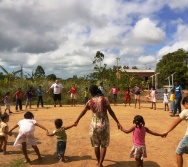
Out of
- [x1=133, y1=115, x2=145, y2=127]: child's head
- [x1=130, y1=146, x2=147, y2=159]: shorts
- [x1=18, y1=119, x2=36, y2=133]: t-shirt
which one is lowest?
[x1=130, y1=146, x2=147, y2=159]: shorts

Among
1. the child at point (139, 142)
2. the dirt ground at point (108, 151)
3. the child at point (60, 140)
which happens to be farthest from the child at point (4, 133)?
the child at point (139, 142)

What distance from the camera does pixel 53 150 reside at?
242 inches

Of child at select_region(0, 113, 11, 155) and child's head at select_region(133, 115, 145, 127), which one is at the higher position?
child's head at select_region(133, 115, 145, 127)

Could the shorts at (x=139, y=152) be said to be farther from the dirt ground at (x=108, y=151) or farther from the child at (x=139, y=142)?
the dirt ground at (x=108, y=151)

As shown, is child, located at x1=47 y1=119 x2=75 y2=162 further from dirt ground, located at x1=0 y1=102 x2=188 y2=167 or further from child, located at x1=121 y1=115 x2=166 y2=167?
child, located at x1=121 y1=115 x2=166 y2=167

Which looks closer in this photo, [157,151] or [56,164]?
[56,164]

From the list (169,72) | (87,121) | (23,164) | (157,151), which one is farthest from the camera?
(169,72)

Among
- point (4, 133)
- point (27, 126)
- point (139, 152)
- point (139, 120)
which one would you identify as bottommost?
point (139, 152)

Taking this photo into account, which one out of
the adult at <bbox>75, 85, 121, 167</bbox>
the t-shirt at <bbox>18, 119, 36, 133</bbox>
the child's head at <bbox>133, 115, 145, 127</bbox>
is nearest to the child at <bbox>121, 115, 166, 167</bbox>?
the child's head at <bbox>133, 115, 145, 127</bbox>

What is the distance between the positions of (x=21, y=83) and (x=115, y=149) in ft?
52.8

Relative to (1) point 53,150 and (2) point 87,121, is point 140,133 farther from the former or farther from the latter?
(2) point 87,121

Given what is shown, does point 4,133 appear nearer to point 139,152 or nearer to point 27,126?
point 27,126

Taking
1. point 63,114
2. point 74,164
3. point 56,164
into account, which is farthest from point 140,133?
point 63,114

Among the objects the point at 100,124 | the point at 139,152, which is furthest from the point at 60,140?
the point at 139,152
